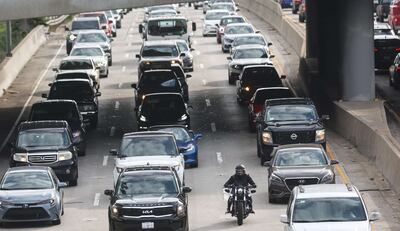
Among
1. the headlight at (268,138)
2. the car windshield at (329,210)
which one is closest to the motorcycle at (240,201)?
the car windshield at (329,210)

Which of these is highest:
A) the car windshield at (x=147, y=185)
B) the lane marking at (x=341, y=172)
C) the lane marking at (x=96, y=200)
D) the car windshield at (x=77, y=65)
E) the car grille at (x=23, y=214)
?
the car windshield at (x=147, y=185)

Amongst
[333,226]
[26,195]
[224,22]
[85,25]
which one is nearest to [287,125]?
[26,195]

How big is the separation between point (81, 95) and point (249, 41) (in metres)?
19.6

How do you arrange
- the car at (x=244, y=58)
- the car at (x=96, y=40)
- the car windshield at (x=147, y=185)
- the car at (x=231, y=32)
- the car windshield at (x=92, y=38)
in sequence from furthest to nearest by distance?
1. the car at (x=231, y=32)
2. the car windshield at (x=92, y=38)
3. the car at (x=96, y=40)
4. the car at (x=244, y=58)
5. the car windshield at (x=147, y=185)

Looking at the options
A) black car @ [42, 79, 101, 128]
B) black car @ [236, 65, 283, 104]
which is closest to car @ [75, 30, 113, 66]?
black car @ [236, 65, 283, 104]

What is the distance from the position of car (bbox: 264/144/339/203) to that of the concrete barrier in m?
26.8

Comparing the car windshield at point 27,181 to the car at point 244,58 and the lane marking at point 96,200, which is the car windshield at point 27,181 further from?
the car at point 244,58

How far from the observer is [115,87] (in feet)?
202

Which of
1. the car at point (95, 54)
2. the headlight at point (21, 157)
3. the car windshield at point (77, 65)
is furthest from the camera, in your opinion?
the car at point (95, 54)

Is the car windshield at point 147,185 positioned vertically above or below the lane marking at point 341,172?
above

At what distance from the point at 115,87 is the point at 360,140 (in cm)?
A: 2114

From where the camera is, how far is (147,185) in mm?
30984

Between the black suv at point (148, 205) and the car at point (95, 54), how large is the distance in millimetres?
32966

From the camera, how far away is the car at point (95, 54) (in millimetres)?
64125
